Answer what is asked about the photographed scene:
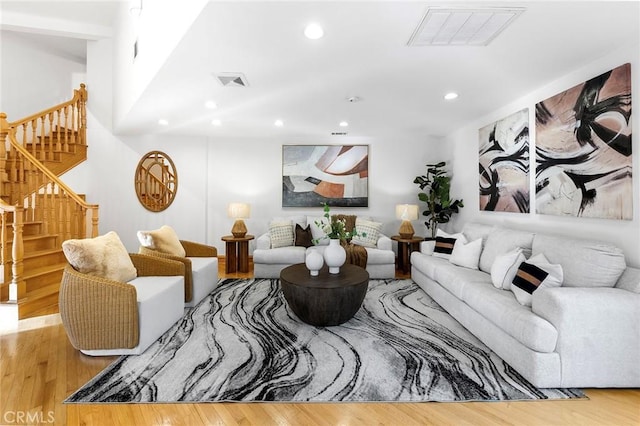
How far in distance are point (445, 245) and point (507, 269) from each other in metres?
1.25

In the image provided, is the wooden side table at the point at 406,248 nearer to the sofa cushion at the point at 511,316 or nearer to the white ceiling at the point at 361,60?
the white ceiling at the point at 361,60

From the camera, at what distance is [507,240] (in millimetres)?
3148

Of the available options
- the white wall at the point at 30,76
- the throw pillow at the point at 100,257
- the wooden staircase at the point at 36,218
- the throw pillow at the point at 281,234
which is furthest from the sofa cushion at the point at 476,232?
the white wall at the point at 30,76

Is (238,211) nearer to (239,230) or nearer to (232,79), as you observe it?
(239,230)

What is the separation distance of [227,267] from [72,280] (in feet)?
8.80

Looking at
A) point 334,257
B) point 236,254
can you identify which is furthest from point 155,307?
point 236,254

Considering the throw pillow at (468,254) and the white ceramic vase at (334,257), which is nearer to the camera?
the white ceramic vase at (334,257)

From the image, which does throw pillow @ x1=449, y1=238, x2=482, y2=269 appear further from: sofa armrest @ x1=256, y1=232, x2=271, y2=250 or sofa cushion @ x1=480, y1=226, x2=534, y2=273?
sofa armrest @ x1=256, y1=232, x2=271, y2=250

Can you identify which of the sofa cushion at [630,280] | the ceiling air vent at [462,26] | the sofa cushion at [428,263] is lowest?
the sofa cushion at [428,263]

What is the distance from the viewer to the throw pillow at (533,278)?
2281 millimetres

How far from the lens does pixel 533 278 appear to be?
234 cm

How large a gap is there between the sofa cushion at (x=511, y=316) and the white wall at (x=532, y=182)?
911 mm

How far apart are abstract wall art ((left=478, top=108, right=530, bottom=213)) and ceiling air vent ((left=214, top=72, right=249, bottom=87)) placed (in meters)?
3.09

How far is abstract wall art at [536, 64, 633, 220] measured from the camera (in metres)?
2.32
